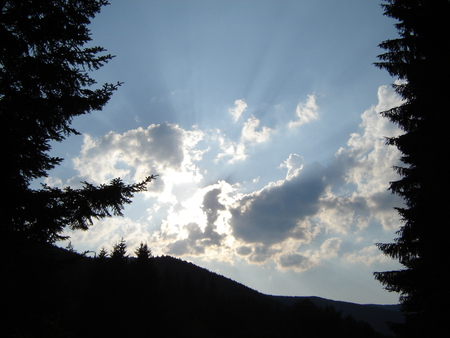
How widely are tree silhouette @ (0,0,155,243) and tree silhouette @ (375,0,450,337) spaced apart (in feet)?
Answer: 30.5

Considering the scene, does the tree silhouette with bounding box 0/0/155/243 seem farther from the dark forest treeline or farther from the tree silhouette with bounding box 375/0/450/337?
the tree silhouette with bounding box 375/0/450/337

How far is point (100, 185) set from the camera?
577 cm

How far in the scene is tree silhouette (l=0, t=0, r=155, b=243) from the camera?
17.6 ft

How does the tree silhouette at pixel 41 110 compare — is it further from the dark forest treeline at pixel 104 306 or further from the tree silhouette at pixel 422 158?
the tree silhouette at pixel 422 158

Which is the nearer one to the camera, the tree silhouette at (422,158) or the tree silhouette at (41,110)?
the tree silhouette at (41,110)

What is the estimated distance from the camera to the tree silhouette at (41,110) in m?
5.38

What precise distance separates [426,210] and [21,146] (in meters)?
12.4

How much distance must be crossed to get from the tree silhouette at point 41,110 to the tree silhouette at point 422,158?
30.5 ft

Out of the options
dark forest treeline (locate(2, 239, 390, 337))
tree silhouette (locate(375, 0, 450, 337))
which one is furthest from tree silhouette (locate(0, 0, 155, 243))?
tree silhouette (locate(375, 0, 450, 337))

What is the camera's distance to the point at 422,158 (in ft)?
27.8

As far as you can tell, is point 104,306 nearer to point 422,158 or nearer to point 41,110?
point 41,110

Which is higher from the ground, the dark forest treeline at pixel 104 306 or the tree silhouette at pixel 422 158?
the tree silhouette at pixel 422 158

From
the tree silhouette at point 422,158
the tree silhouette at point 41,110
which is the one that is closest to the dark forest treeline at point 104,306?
the tree silhouette at point 41,110

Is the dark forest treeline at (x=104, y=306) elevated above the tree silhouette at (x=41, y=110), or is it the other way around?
the tree silhouette at (x=41, y=110)
